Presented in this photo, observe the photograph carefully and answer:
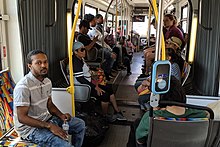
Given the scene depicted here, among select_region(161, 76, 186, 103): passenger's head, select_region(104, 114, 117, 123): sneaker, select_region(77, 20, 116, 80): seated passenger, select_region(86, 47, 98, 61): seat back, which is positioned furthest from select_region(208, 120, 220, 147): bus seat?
select_region(86, 47, 98, 61): seat back

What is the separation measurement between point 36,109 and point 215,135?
4.55 feet

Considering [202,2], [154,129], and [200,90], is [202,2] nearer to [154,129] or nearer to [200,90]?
[200,90]

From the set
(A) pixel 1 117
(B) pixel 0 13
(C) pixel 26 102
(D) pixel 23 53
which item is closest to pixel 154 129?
(C) pixel 26 102

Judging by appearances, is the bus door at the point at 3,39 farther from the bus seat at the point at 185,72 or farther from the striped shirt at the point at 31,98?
the bus seat at the point at 185,72

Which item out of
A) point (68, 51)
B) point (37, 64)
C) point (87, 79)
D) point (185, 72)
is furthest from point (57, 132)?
point (185, 72)

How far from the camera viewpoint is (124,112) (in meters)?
3.73

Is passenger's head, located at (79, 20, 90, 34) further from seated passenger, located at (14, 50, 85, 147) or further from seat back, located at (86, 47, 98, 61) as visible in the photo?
seated passenger, located at (14, 50, 85, 147)

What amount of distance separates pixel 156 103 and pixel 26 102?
1.08 m

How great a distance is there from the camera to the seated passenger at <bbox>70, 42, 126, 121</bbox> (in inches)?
121

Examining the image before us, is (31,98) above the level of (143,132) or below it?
above

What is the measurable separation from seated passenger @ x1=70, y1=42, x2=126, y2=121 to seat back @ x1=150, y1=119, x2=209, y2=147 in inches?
68.6

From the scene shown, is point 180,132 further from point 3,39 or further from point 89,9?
point 89,9

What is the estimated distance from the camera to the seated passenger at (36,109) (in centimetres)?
189

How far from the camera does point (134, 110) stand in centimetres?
384
